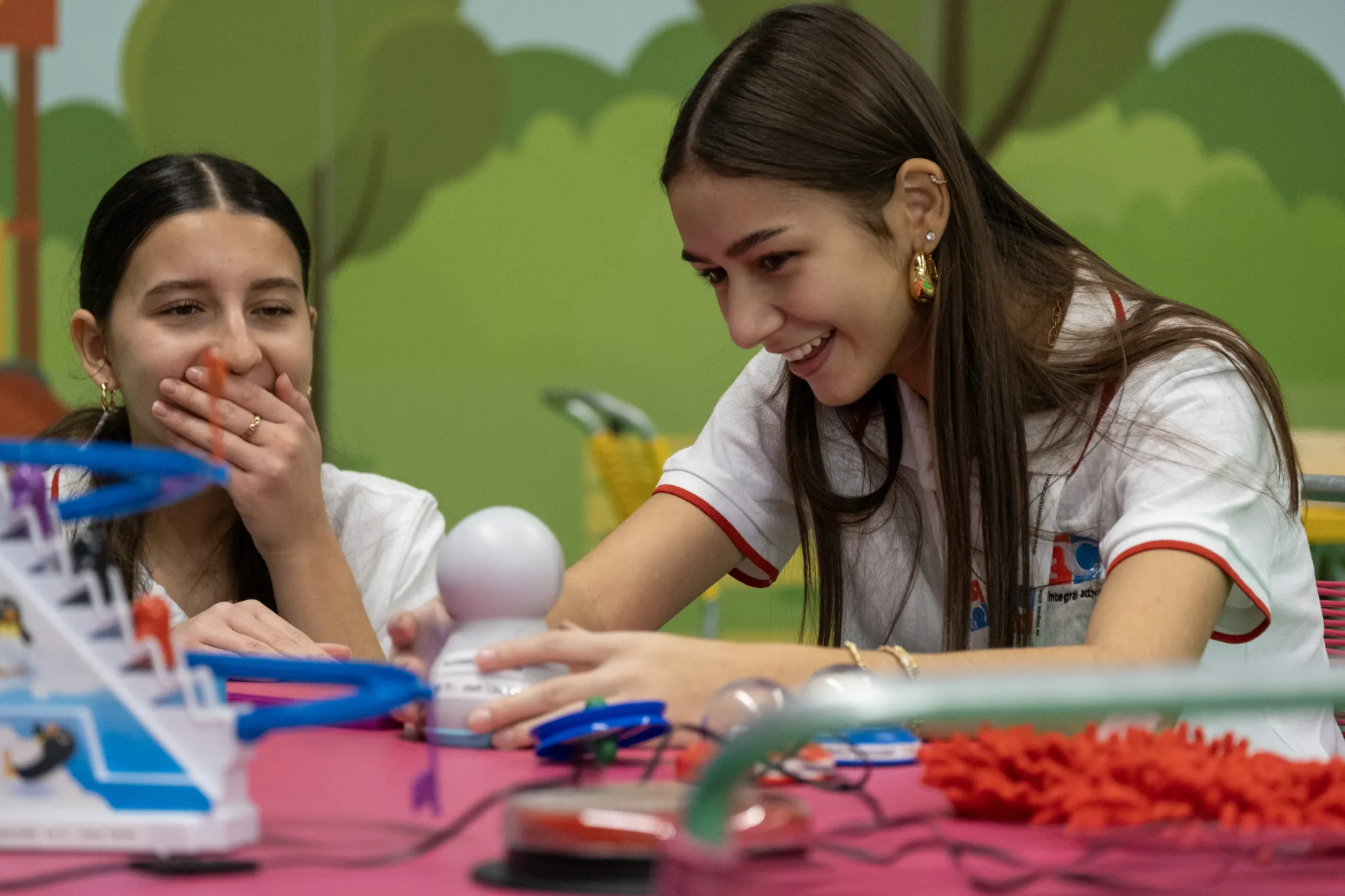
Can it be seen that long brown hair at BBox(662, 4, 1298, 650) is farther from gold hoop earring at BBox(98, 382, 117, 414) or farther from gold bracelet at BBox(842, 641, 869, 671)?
gold hoop earring at BBox(98, 382, 117, 414)

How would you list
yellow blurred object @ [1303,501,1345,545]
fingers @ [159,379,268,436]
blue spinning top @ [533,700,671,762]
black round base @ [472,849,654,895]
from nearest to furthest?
black round base @ [472,849,654,895] → blue spinning top @ [533,700,671,762] → fingers @ [159,379,268,436] → yellow blurred object @ [1303,501,1345,545]

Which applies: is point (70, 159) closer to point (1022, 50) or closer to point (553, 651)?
point (1022, 50)

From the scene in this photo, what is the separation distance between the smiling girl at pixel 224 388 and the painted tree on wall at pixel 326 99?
2.34 meters

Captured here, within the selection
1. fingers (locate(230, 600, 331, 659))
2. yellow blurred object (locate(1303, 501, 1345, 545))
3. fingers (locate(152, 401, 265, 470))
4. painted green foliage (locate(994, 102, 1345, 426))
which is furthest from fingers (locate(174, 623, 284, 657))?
painted green foliage (locate(994, 102, 1345, 426))

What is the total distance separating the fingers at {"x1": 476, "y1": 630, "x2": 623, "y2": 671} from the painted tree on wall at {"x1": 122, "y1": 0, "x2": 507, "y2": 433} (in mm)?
3146

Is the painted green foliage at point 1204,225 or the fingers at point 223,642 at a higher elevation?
the painted green foliage at point 1204,225

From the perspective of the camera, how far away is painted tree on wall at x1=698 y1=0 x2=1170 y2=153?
436 cm

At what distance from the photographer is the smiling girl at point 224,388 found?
4.82ft

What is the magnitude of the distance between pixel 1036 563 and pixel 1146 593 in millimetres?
274

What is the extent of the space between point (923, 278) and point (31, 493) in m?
0.85

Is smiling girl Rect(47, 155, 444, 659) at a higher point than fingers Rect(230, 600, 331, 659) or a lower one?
higher

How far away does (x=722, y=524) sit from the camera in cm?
147

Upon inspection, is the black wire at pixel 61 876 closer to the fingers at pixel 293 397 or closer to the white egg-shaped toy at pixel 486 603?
the white egg-shaped toy at pixel 486 603

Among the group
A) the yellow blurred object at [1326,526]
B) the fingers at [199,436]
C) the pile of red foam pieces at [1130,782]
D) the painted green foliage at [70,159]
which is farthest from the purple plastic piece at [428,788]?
the painted green foliage at [70,159]
